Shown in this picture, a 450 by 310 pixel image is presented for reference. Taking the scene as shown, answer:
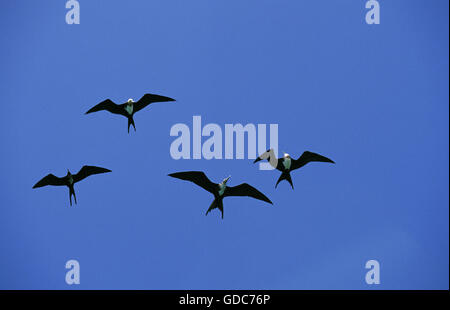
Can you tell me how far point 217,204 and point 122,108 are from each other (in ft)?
8.04

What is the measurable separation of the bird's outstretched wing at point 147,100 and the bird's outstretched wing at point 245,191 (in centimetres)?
202

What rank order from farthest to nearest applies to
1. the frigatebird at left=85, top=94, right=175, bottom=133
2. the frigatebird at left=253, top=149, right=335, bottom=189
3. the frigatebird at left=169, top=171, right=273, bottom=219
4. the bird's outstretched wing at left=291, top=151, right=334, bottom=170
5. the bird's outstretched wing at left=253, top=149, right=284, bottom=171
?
the frigatebird at left=85, top=94, right=175, bottom=133, the bird's outstretched wing at left=291, top=151, right=334, bottom=170, the frigatebird at left=253, top=149, right=335, bottom=189, the frigatebird at left=169, top=171, right=273, bottom=219, the bird's outstretched wing at left=253, top=149, right=284, bottom=171

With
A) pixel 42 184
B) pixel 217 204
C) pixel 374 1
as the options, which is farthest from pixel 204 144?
pixel 374 1

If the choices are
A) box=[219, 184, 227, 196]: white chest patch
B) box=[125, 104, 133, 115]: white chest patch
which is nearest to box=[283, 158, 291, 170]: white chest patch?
box=[219, 184, 227, 196]: white chest patch

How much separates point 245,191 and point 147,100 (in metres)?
2.39

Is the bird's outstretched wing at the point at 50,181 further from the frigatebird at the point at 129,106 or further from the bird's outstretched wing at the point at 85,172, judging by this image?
the frigatebird at the point at 129,106

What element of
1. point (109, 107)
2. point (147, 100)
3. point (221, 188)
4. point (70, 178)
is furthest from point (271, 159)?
point (70, 178)

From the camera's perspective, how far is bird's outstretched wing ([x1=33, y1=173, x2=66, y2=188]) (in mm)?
8383

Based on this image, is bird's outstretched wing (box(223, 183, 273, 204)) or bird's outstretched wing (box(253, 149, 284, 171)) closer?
bird's outstretched wing (box(253, 149, 284, 171))

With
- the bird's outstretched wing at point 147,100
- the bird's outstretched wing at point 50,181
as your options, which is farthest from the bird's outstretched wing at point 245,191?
the bird's outstretched wing at point 50,181

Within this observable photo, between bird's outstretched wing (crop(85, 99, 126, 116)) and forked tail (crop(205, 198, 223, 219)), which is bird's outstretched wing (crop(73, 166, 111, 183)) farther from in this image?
forked tail (crop(205, 198, 223, 219))

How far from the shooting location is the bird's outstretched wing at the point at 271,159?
7668mm
